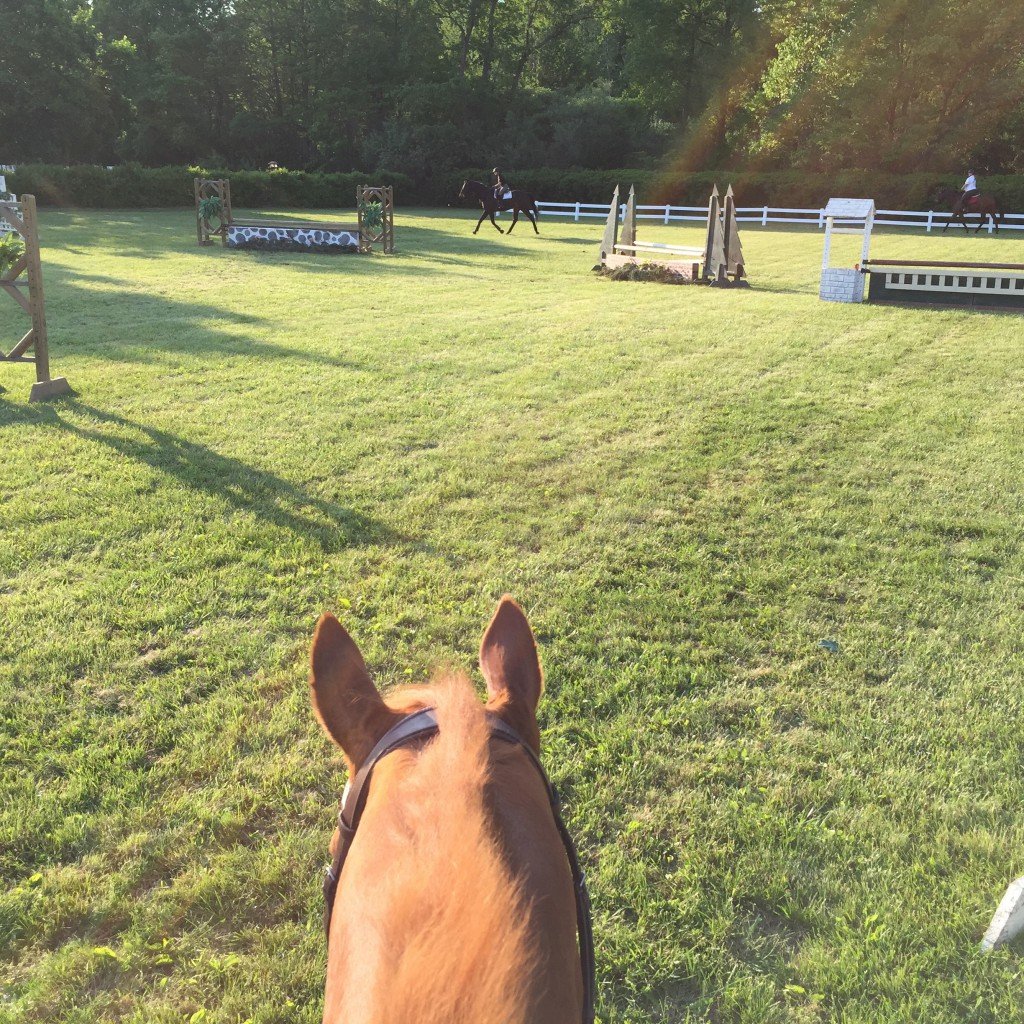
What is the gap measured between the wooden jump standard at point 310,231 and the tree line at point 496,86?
2170 centimetres

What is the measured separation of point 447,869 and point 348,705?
18.9 inches

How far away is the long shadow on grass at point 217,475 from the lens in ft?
15.5

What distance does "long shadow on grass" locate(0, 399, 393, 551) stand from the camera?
15.5ft

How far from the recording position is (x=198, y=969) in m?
2.05

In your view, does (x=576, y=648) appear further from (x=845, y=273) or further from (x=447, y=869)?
(x=845, y=273)

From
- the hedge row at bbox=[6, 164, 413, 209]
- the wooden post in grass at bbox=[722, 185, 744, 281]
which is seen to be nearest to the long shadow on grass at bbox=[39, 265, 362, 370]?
the wooden post in grass at bbox=[722, 185, 744, 281]

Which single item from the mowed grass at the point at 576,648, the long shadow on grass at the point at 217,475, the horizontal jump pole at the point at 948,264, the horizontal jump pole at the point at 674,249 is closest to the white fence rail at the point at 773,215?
the horizontal jump pole at the point at 674,249

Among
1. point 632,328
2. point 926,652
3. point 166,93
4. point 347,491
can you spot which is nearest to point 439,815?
point 926,652

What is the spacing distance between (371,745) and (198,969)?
3.99ft

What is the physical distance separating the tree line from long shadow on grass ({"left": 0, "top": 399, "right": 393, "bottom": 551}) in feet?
120

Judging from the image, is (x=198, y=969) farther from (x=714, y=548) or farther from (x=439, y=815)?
(x=714, y=548)

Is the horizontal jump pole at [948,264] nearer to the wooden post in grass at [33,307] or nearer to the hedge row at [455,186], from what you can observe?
the wooden post in grass at [33,307]

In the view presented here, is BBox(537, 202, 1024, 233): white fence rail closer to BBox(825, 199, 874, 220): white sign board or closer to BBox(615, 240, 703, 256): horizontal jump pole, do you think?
BBox(615, 240, 703, 256): horizontal jump pole

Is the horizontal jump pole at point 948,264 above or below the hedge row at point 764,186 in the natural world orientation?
below
